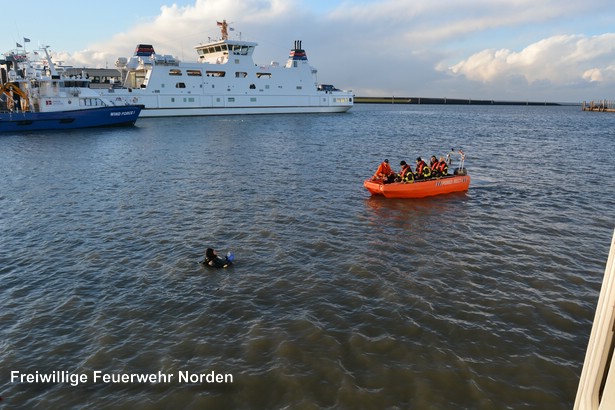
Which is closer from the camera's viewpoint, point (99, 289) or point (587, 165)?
point (99, 289)

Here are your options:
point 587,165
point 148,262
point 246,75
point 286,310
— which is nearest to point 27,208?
point 148,262

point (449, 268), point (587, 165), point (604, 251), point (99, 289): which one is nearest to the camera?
point (99, 289)

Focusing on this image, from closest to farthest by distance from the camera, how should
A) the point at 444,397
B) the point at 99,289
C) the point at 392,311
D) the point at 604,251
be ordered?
the point at 444,397
the point at 392,311
the point at 99,289
the point at 604,251

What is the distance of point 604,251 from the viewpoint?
13.5 meters

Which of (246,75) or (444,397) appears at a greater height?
(246,75)

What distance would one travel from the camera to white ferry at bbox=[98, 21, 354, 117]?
67438mm

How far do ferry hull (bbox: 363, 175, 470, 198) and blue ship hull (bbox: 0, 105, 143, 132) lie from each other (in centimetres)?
4441

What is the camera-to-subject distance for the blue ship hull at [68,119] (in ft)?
155

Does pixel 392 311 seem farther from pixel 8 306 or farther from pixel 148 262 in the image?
pixel 8 306

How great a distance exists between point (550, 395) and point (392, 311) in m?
3.60

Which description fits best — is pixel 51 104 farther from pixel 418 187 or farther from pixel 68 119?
pixel 418 187

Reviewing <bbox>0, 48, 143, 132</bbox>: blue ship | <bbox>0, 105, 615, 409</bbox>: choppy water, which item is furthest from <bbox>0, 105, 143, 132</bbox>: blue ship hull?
<bbox>0, 105, 615, 409</bbox>: choppy water

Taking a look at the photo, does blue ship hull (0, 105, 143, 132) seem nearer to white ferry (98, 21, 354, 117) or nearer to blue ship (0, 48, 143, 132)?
blue ship (0, 48, 143, 132)

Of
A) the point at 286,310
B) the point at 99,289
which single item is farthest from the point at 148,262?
the point at 286,310
